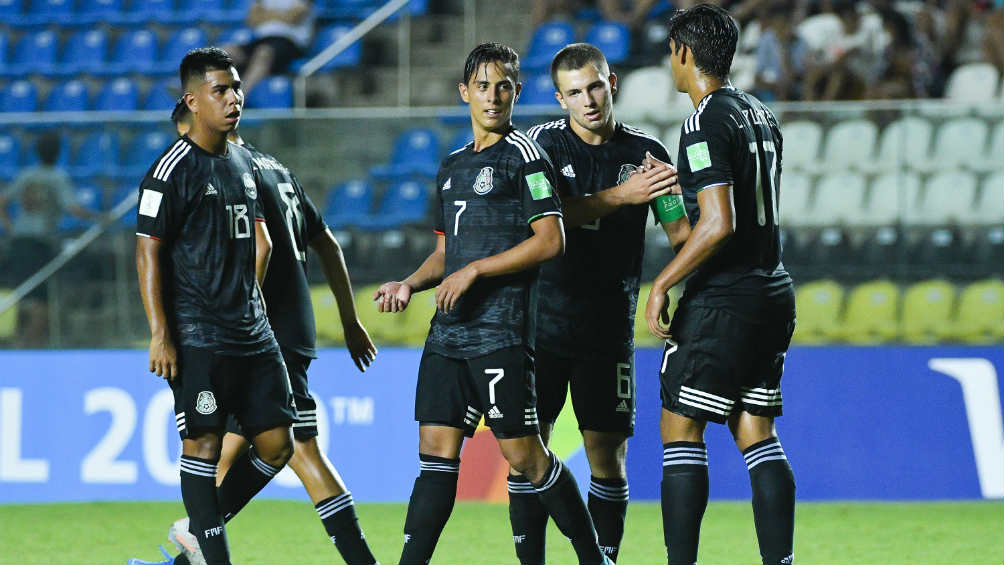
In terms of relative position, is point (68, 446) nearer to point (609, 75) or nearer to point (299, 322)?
point (299, 322)

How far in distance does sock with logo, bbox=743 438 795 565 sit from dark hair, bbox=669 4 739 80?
1.29m

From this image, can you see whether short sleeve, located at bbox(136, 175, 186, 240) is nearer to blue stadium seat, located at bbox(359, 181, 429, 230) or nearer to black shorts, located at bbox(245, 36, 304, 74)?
blue stadium seat, located at bbox(359, 181, 429, 230)

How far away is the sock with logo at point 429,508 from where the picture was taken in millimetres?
4273

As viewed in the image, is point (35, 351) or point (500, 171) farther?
point (35, 351)

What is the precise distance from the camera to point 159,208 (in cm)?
443

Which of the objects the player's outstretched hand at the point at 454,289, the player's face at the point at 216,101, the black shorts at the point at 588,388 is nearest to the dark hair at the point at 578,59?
the player's outstretched hand at the point at 454,289

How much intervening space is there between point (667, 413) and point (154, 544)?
2.93m

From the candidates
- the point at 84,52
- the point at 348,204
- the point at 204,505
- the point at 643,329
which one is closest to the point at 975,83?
the point at 643,329

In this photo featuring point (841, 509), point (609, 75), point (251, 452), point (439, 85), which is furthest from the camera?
point (439, 85)

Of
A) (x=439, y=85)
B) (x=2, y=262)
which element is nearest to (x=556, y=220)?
(x=2, y=262)

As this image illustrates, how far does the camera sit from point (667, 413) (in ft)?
14.3

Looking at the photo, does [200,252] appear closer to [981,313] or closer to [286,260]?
[286,260]

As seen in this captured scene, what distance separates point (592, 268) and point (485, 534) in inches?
85.7

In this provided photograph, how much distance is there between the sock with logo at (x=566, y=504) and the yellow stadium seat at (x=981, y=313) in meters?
3.82
